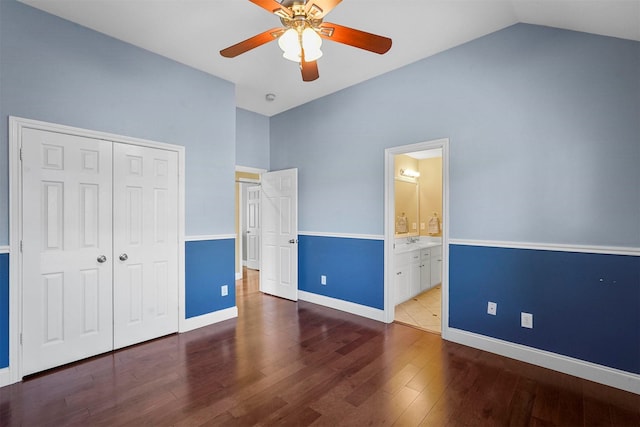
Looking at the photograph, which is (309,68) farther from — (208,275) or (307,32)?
(208,275)

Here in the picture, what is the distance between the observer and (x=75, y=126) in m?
2.68

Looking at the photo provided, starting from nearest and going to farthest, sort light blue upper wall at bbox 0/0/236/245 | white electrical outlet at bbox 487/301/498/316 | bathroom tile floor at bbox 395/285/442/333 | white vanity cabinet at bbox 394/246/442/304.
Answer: light blue upper wall at bbox 0/0/236/245 < white electrical outlet at bbox 487/301/498/316 < bathroom tile floor at bbox 395/285/442/333 < white vanity cabinet at bbox 394/246/442/304

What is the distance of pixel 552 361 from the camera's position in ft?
8.35

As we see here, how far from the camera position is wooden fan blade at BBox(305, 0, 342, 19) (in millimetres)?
1691

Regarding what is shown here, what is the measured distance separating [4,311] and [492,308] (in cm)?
422

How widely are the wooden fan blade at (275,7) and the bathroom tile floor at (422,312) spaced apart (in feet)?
11.0

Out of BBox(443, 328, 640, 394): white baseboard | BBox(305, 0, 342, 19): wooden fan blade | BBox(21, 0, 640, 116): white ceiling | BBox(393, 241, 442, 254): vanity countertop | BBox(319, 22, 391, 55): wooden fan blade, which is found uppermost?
BBox(21, 0, 640, 116): white ceiling

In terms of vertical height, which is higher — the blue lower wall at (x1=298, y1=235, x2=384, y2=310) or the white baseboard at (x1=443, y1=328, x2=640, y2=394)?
the blue lower wall at (x1=298, y1=235, x2=384, y2=310)

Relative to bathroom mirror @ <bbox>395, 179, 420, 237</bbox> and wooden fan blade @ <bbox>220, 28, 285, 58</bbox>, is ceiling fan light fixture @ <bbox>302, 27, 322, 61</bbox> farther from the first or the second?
bathroom mirror @ <bbox>395, 179, 420, 237</bbox>

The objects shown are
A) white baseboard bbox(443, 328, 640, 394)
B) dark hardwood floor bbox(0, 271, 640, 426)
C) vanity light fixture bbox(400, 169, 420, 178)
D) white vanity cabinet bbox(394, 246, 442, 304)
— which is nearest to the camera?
dark hardwood floor bbox(0, 271, 640, 426)

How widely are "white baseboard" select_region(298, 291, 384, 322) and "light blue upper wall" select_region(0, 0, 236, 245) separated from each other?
63.4 inches

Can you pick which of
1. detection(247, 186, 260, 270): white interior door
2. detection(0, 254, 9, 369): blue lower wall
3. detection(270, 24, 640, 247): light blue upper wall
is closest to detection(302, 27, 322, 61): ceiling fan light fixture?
detection(270, 24, 640, 247): light blue upper wall

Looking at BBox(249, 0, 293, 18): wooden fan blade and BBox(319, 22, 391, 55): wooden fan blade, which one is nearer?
BBox(249, 0, 293, 18): wooden fan blade

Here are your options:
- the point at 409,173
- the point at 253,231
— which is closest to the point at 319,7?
the point at 409,173
